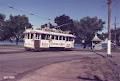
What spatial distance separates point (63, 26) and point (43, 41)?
2443 inches

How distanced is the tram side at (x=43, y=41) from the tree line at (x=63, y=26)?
35.7 m

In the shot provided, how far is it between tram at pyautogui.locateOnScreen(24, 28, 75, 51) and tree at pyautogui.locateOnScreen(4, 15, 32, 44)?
164ft

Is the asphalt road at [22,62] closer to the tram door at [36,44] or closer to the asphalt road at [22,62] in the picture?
the asphalt road at [22,62]

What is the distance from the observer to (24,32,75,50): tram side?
44531 mm

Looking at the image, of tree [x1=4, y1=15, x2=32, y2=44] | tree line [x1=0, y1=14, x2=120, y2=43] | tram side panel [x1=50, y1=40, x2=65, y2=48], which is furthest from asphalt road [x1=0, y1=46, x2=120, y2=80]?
tree [x1=4, y1=15, x2=32, y2=44]

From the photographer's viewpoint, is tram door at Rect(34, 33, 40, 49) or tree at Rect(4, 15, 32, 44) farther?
tree at Rect(4, 15, 32, 44)

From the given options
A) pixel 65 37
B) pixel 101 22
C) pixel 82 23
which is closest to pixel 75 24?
pixel 82 23

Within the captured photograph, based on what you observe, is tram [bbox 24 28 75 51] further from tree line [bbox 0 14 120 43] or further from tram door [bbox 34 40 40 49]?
tree line [bbox 0 14 120 43]

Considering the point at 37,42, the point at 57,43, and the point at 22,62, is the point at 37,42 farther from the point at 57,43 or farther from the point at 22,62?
the point at 22,62

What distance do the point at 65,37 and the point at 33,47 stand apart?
348 inches

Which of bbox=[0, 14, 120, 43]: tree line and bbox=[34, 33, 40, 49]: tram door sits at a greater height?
bbox=[0, 14, 120, 43]: tree line

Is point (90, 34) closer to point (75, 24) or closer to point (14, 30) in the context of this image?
point (75, 24)

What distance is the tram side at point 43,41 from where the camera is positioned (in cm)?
4453

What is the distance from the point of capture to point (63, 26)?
351 feet
